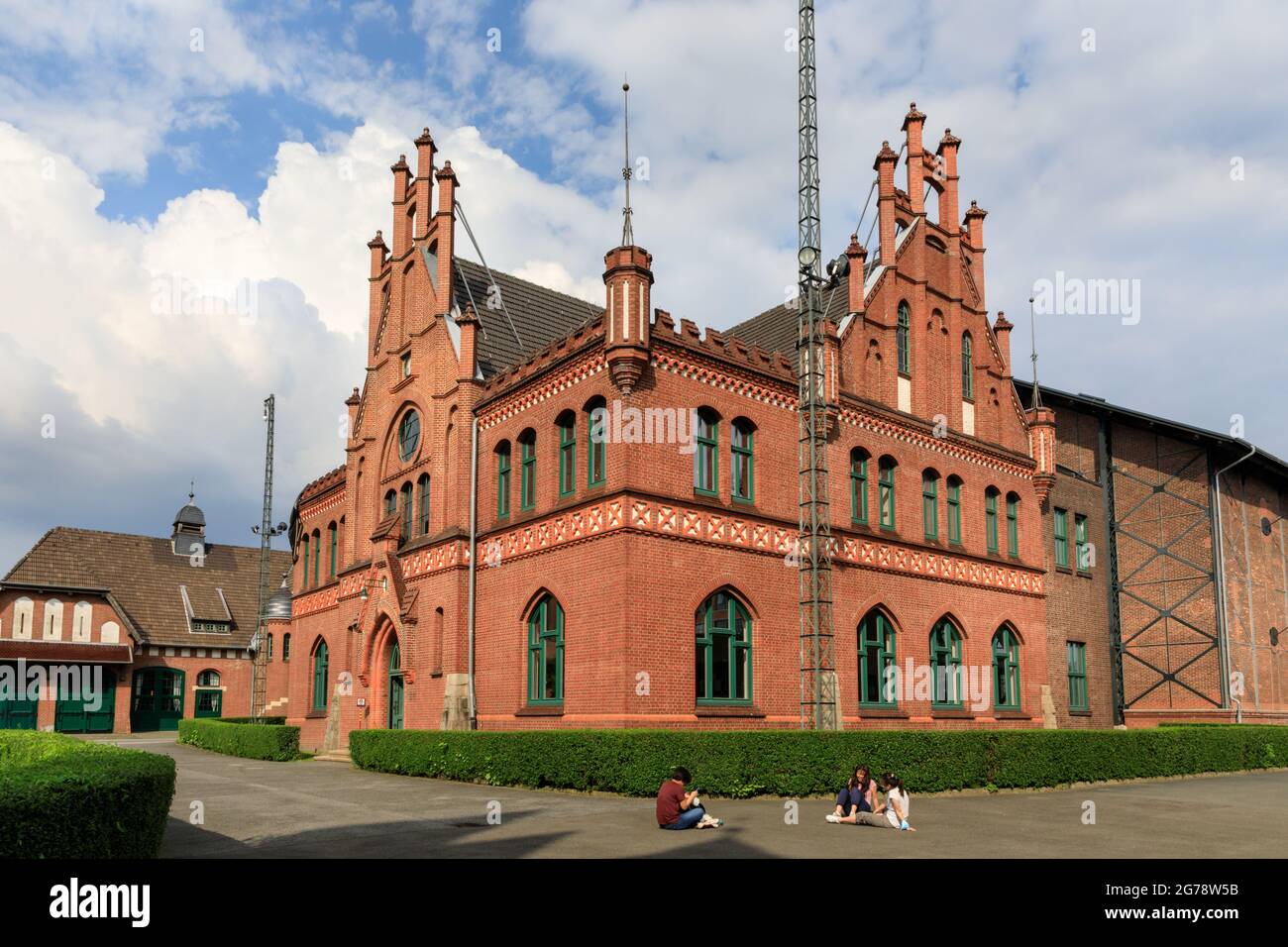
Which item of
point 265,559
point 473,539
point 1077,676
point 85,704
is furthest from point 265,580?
point 1077,676

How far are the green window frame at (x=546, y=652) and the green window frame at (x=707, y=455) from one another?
4.23 meters

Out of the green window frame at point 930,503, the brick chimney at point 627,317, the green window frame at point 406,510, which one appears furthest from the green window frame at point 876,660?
the green window frame at point 406,510

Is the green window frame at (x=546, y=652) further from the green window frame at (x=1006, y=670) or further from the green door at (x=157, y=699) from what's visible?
the green door at (x=157, y=699)

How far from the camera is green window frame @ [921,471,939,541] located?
2948 centimetres

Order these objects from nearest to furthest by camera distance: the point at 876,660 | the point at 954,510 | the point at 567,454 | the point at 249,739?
the point at 567,454 < the point at 876,660 < the point at 954,510 < the point at 249,739

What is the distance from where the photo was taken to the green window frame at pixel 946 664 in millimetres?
28781


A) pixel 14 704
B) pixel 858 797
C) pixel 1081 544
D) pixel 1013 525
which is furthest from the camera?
pixel 14 704

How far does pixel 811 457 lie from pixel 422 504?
11100 mm

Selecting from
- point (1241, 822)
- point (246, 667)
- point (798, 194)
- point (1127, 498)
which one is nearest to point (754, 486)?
point (798, 194)

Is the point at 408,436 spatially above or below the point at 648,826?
above

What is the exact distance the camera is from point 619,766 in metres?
19.3

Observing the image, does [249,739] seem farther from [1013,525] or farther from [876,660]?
[1013,525]

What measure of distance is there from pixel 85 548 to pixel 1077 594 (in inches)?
1792

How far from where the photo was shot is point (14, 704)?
47281mm
